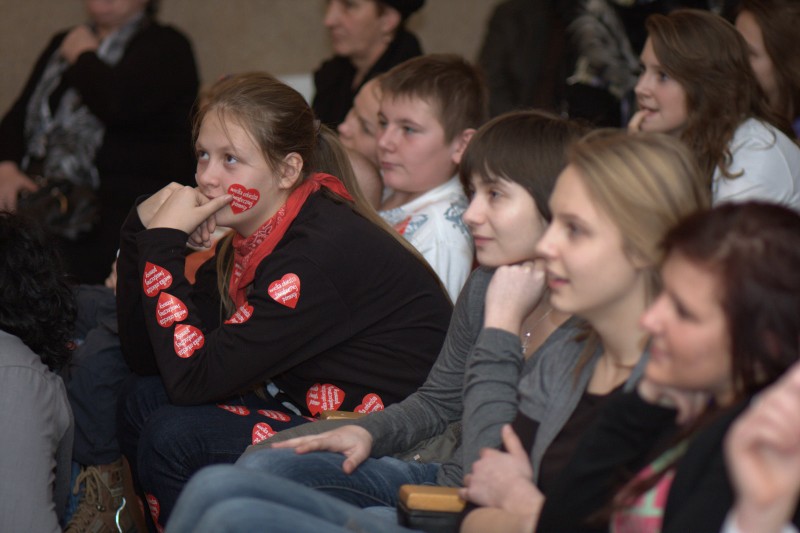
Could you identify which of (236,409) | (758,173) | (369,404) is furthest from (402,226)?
(758,173)

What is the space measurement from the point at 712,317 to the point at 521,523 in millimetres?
455

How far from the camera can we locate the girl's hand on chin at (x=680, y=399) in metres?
1.34

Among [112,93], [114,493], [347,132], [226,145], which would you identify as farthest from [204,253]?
[112,93]

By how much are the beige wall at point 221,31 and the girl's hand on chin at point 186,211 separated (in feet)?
8.26

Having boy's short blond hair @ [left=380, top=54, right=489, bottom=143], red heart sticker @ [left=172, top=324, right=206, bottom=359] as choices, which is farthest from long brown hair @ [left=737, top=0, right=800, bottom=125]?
red heart sticker @ [left=172, top=324, right=206, bottom=359]

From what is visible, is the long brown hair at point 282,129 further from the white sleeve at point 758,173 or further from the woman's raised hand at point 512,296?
the white sleeve at point 758,173

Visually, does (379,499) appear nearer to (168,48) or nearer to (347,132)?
(347,132)

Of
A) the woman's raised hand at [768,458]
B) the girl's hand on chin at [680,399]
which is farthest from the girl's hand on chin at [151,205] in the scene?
the woman's raised hand at [768,458]

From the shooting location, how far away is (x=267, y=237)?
7.32 feet

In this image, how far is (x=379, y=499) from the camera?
1.87 meters

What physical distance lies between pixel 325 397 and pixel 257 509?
789mm

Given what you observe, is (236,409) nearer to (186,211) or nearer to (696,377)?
(186,211)

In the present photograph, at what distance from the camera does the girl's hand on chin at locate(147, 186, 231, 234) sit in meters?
2.21

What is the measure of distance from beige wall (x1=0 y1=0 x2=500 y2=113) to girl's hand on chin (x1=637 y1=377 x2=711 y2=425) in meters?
3.43
